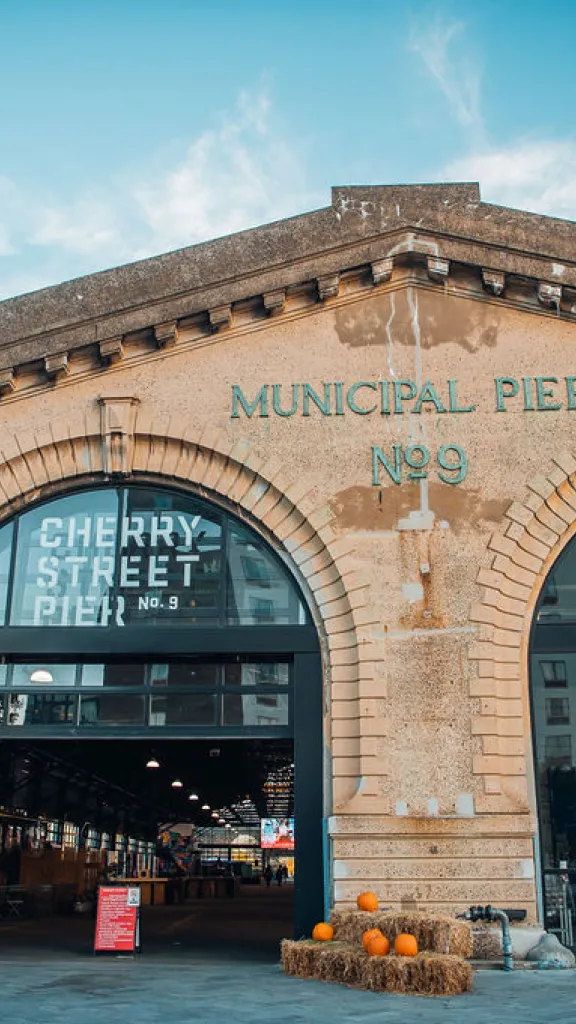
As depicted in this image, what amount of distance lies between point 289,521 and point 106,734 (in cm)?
438

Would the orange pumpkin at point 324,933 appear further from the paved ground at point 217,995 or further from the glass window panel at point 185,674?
the glass window panel at point 185,674

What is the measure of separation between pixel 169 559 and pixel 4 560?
9.13ft

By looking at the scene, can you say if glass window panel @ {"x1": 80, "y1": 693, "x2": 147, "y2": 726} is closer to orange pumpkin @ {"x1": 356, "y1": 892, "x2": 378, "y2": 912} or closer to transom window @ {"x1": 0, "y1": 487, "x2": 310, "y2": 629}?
transom window @ {"x1": 0, "y1": 487, "x2": 310, "y2": 629}

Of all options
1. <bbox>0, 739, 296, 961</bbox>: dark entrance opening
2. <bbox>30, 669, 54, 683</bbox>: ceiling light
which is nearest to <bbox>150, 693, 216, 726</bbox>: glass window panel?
<bbox>0, 739, 296, 961</bbox>: dark entrance opening

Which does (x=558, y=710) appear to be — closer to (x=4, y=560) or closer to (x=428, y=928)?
(x=428, y=928)

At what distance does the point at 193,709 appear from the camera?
16.2 metres

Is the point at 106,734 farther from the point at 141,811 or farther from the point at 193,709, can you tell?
the point at 141,811

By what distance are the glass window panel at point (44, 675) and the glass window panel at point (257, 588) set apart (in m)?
→ 2.77

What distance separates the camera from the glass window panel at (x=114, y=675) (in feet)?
53.9

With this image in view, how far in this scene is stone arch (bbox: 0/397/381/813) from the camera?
603 inches

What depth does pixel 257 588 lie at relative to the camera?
53.9 feet

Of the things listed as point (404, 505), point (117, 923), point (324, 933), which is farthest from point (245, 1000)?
point (404, 505)

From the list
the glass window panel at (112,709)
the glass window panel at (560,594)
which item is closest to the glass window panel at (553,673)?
the glass window panel at (560,594)

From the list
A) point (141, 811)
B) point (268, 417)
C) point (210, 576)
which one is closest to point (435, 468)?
point (268, 417)
